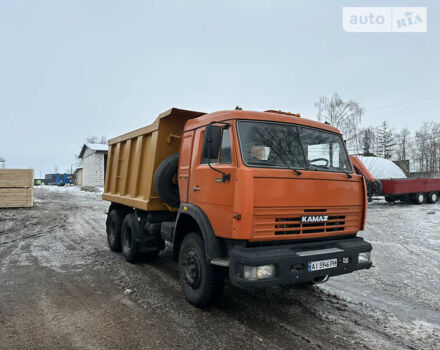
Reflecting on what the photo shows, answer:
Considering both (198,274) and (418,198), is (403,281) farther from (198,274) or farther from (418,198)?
(418,198)

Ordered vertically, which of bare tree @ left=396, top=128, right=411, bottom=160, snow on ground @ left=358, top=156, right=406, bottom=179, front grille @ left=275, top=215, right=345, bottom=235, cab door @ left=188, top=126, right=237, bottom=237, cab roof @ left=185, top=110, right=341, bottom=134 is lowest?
front grille @ left=275, top=215, right=345, bottom=235

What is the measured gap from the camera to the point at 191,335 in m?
3.47

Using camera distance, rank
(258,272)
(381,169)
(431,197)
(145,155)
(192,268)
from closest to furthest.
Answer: (258,272)
(192,268)
(145,155)
(431,197)
(381,169)

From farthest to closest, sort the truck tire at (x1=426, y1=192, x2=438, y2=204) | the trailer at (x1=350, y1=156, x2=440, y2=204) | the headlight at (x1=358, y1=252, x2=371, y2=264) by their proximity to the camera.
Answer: the truck tire at (x1=426, y1=192, x2=438, y2=204) < the trailer at (x1=350, y1=156, x2=440, y2=204) < the headlight at (x1=358, y1=252, x2=371, y2=264)

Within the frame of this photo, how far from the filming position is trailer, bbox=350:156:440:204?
693 inches

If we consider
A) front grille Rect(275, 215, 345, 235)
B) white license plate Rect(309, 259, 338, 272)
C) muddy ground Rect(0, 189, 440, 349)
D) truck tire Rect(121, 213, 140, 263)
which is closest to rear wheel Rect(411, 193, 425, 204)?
muddy ground Rect(0, 189, 440, 349)

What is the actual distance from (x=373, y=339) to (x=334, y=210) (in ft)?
4.69

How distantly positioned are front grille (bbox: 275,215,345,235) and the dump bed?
2662mm

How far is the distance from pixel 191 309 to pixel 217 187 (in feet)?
5.44

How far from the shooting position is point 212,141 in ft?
12.4

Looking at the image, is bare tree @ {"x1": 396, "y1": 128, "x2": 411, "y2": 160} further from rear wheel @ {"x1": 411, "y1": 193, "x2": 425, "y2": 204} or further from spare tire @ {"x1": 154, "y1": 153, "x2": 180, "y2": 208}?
spare tire @ {"x1": 154, "y1": 153, "x2": 180, "y2": 208}

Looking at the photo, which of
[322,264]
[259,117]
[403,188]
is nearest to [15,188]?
[259,117]

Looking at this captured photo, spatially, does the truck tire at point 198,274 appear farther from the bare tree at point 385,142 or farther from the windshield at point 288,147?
the bare tree at point 385,142

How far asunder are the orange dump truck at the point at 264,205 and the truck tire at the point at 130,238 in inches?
64.6
